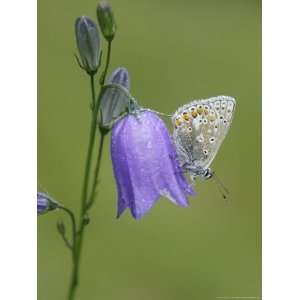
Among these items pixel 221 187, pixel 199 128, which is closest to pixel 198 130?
pixel 199 128

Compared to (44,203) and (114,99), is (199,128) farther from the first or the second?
(44,203)

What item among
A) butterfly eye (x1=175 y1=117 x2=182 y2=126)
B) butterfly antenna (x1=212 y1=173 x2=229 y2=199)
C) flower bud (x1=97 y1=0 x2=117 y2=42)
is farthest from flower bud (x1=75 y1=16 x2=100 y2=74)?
butterfly antenna (x1=212 y1=173 x2=229 y2=199)

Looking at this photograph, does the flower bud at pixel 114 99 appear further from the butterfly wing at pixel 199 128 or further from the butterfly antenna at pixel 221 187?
the butterfly antenna at pixel 221 187

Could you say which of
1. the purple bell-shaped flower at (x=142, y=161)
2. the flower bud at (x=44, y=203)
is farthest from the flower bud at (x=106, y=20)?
the flower bud at (x=44, y=203)

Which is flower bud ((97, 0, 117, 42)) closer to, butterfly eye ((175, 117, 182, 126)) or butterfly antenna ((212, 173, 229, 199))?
butterfly eye ((175, 117, 182, 126))
